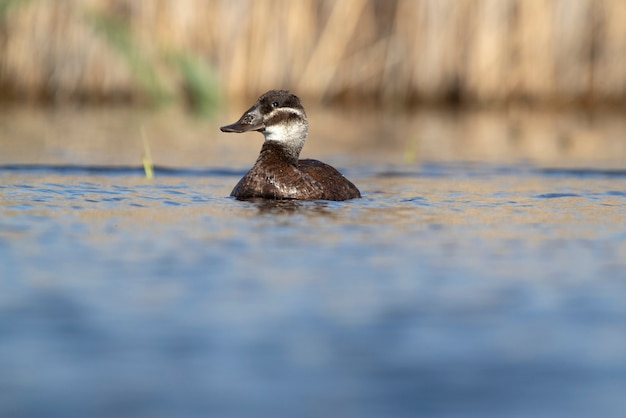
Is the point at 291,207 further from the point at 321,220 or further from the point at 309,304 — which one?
the point at 309,304

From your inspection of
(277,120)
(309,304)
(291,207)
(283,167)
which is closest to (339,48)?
(277,120)

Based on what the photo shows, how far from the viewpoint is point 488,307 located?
4227 millimetres

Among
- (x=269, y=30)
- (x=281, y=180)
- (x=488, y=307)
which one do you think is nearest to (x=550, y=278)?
(x=488, y=307)

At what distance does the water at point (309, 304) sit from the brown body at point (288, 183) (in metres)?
0.15

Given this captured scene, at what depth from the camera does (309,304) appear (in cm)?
419

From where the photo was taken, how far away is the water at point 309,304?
318cm

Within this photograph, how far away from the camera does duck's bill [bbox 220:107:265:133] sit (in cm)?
766

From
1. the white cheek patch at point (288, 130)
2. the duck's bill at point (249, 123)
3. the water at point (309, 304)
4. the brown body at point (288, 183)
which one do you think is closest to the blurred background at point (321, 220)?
the water at point (309, 304)

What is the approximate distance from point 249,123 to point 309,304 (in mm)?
3628

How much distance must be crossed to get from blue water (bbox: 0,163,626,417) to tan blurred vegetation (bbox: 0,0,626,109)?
740 cm

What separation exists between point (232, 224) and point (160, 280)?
1528mm

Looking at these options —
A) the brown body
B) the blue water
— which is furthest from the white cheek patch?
the blue water

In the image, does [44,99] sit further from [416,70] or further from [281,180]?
[281,180]

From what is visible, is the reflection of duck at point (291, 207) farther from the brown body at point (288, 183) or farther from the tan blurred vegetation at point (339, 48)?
the tan blurred vegetation at point (339, 48)
